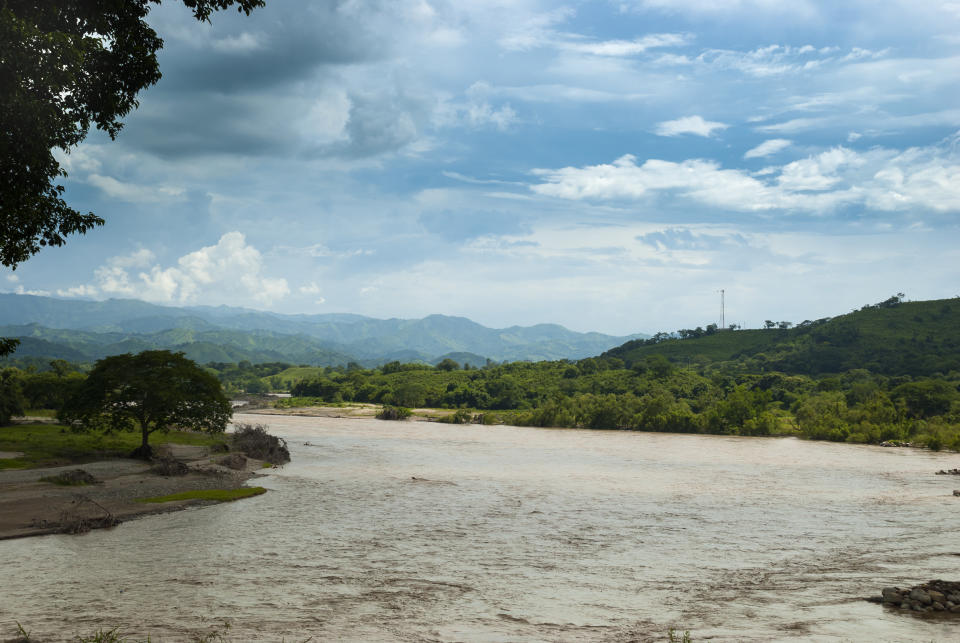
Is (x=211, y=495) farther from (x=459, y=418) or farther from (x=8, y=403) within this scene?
(x=459, y=418)

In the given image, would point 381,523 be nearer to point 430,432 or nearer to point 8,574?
point 8,574

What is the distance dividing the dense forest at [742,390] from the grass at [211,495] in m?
46.7

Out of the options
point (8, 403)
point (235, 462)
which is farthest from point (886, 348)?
point (8, 403)

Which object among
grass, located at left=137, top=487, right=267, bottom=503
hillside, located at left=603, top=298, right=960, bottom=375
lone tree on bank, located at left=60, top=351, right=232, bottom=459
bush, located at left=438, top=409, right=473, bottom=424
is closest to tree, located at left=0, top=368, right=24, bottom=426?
lone tree on bank, located at left=60, top=351, right=232, bottom=459

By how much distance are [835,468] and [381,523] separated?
5026 cm

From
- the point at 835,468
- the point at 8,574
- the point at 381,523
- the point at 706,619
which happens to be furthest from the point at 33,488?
the point at 835,468

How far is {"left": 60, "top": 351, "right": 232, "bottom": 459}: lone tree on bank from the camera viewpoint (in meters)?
52.8

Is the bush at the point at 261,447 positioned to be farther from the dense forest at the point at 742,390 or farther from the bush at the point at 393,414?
the bush at the point at 393,414

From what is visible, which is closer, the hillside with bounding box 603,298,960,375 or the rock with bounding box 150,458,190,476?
the rock with bounding box 150,458,190,476

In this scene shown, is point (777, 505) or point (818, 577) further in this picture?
point (777, 505)

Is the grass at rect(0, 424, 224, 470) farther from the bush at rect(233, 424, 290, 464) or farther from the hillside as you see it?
the hillside

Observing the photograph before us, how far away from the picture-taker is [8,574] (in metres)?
24.1

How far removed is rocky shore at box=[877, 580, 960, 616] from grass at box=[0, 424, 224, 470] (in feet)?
178

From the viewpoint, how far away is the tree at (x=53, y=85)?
13242 mm
